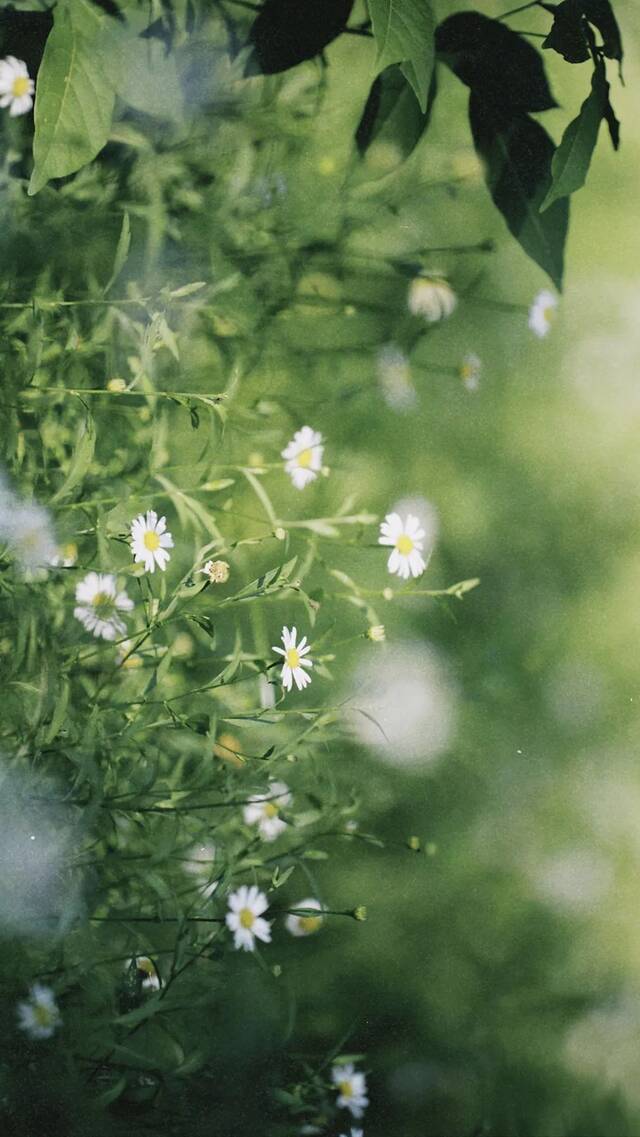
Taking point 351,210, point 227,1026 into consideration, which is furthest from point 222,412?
point 227,1026

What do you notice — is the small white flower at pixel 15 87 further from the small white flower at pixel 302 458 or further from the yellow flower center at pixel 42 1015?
the yellow flower center at pixel 42 1015

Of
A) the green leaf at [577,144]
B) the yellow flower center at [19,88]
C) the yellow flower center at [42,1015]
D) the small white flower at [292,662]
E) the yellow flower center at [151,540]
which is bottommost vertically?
the yellow flower center at [42,1015]

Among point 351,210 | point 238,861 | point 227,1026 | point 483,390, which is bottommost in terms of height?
point 227,1026

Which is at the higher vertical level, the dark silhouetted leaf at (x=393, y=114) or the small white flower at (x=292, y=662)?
the dark silhouetted leaf at (x=393, y=114)

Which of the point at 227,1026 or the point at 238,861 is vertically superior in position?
the point at 238,861

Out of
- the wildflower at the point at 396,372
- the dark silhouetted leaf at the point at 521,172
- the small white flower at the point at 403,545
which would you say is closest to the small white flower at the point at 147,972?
the small white flower at the point at 403,545

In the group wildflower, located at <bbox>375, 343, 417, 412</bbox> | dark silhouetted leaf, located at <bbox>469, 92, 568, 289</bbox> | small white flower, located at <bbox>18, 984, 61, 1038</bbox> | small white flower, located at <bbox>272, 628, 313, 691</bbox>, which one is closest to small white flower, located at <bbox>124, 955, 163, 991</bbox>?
small white flower, located at <bbox>18, 984, 61, 1038</bbox>

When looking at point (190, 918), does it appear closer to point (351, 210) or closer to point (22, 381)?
point (22, 381)
